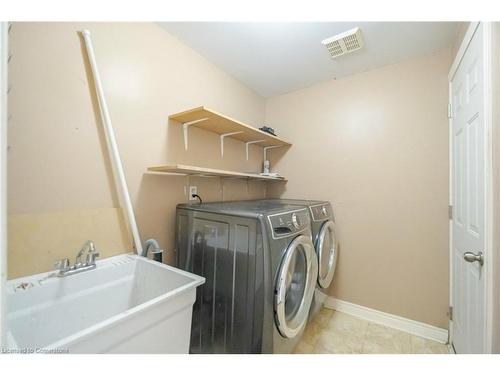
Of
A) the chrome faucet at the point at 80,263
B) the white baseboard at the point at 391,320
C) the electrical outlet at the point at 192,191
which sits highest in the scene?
the electrical outlet at the point at 192,191

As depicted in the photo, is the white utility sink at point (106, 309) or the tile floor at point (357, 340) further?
the tile floor at point (357, 340)

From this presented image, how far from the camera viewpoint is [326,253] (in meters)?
2.02

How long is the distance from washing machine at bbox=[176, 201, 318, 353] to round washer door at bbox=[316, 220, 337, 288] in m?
0.26

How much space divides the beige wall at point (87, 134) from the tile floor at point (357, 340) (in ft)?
4.60

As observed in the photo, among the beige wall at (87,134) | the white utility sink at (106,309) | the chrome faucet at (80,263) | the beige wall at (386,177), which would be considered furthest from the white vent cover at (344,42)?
the chrome faucet at (80,263)

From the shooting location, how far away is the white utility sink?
73 cm

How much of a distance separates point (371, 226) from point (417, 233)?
364 mm

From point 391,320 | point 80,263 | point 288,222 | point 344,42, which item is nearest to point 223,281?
point 288,222

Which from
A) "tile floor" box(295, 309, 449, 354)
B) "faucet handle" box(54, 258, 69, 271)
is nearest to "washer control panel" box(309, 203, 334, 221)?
"tile floor" box(295, 309, 449, 354)

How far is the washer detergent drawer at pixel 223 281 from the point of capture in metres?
1.22

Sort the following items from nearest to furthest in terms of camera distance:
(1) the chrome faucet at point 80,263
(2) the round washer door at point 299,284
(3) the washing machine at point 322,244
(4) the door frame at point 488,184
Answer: (4) the door frame at point 488,184, (1) the chrome faucet at point 80,263, (2) the round washer door at point 299,284, (3) the washing machine at point 322,244

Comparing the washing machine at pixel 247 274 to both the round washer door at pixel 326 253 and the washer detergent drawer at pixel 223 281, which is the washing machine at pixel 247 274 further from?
the round washer door at pixel 326 253

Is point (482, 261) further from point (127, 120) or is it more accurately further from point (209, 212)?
point (127, 120)

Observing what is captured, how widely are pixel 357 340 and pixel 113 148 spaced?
237 cm
